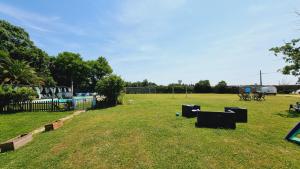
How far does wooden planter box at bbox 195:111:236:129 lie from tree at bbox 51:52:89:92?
145 feet

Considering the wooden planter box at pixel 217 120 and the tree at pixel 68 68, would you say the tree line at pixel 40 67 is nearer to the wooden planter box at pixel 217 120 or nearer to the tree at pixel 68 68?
the tree at pixel 68 68

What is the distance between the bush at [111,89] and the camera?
1872 cm

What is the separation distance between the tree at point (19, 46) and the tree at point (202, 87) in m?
35.0

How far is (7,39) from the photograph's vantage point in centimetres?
3159

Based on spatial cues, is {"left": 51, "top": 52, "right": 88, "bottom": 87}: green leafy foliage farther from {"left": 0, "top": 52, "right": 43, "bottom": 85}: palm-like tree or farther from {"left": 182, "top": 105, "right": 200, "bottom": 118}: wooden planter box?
{"left": 182, "top": 105, "right": 200, "bottom": 118}: wooden planter box

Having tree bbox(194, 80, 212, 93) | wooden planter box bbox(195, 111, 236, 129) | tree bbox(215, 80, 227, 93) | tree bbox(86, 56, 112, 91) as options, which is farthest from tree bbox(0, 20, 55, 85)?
tree bbox(215, 80, 227, 93)

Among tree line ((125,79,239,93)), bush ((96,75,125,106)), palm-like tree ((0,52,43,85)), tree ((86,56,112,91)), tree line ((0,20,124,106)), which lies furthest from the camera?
tree ((86,56,112,91))

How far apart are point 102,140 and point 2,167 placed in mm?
2562

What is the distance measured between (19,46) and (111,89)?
24.3 meters

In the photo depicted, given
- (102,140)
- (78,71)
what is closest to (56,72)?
(78,71)

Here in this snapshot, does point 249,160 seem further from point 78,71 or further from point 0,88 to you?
point 78,71

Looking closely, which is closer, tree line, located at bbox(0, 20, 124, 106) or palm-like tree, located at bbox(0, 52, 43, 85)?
tree line, located at bbox(0, 20, 124, 106)

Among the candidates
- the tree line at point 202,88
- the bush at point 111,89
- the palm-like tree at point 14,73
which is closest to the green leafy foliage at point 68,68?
the tree line at point 202,88

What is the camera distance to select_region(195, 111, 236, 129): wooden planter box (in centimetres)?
797
